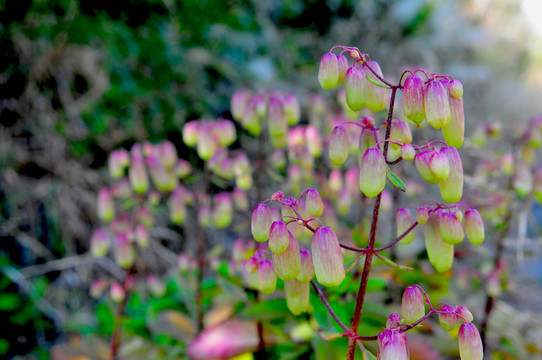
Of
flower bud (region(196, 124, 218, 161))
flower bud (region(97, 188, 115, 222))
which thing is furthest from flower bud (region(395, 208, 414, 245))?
flower bud (region(97, 188, 115, 222))

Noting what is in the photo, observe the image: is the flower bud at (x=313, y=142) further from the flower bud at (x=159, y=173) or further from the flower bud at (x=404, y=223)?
the flower bud at (x=404, y=223)

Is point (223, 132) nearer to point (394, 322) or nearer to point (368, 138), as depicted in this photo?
point (368, 138)

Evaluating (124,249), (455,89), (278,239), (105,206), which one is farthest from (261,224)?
(105,206)

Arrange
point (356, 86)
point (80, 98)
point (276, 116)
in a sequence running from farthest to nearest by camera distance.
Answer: point (80, 98) → point (276, 116) → point (356, 86)

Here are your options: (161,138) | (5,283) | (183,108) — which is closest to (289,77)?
(183,108)

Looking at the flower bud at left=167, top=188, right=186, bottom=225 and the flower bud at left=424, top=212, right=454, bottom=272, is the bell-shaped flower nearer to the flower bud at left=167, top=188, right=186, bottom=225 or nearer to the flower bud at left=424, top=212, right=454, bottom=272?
the flower bud at left=424, top=212, right=454, bottom=272
